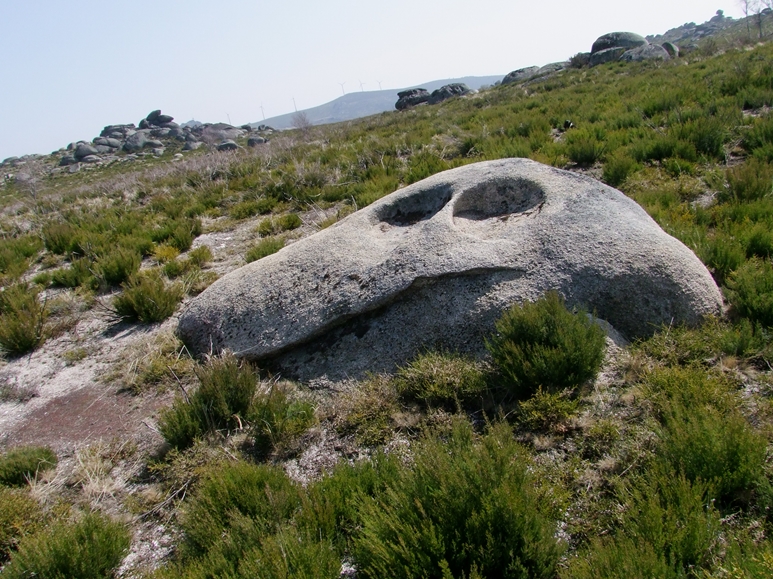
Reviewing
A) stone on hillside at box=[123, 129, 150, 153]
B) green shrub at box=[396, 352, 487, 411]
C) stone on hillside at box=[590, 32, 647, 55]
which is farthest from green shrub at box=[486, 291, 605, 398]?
stone on hillside at box=[123, 129, 150, 153]

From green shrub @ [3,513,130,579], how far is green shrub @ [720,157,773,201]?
22.9 feet

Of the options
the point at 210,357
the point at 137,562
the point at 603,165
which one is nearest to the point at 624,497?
the point at 137,562

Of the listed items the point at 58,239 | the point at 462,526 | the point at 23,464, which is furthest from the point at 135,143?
the point at 462,526

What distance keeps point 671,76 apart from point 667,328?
585 inches

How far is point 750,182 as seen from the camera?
565cm

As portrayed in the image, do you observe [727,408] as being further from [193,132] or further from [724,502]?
[193,132]

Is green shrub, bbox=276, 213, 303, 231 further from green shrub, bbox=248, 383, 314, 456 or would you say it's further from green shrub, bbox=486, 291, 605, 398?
green shrub, bbox=486, 291, 605, 398

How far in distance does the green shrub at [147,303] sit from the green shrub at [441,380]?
3644 mm

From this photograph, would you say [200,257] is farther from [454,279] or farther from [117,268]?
[454,279]

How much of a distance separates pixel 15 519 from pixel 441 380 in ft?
10.5

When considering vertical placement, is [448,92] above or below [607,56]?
above

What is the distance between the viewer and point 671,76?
14.9 meters

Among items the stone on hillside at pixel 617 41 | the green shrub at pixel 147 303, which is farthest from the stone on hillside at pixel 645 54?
the green shrub at pixel 147 303

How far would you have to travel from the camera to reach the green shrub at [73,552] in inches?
101
